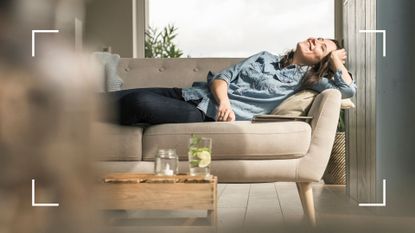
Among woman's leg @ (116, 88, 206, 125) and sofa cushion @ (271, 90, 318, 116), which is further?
sofa cushion @ (271, 90, 318, 116)

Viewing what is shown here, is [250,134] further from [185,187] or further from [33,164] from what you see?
[33,164]

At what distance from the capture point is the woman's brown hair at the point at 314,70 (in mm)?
1500

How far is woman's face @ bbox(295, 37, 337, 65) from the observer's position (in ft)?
4.83

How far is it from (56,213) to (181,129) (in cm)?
132

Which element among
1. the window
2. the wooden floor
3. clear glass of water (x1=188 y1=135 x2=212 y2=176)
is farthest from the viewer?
the window

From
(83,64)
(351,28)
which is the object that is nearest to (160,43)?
(351,28)

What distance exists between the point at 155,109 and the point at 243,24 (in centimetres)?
143

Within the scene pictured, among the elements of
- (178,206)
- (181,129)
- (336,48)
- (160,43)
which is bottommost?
(178,206)

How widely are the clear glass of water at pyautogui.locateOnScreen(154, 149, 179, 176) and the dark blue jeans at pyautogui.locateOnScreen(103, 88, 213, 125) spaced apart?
0.59ft

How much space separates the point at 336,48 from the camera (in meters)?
1.49

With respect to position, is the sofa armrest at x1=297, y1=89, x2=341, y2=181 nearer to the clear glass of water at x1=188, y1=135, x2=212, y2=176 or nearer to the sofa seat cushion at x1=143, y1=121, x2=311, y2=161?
the sofa seat cushion at x1=143, y1=121, x2=311, y2=161

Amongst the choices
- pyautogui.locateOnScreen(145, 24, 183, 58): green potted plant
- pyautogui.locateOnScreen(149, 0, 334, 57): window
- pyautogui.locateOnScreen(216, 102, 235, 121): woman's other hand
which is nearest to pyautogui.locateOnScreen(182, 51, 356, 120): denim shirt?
pyautogui.locateOnScreen(216, 102, 235, 121): woman's other hand

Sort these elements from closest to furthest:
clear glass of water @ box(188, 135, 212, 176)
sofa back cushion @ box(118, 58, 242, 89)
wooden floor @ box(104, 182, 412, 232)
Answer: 1. wooden floor @ box(104, 182, 412, 232)
2. clear glass of water @ box(188, 135, 212, 176)
3. sofa back cushion @ box(118, 58, 242, 89)
